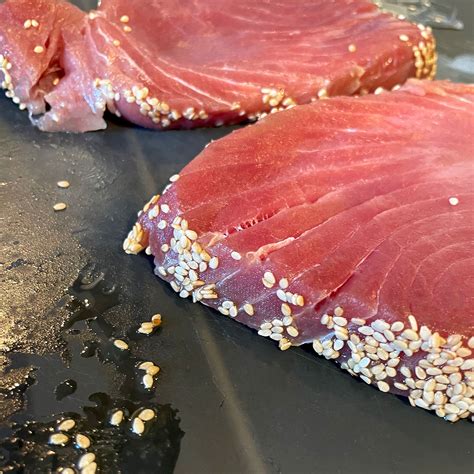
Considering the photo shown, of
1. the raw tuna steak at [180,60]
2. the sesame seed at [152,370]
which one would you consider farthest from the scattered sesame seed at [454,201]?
the sesame seed at [152,370]

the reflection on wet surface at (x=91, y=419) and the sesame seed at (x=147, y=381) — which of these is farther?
the sesame seed at (x=147, y=381)

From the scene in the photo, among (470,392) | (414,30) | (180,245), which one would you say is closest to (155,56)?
(180,245)

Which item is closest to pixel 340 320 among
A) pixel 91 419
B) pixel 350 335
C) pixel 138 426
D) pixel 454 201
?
pixel 350 335

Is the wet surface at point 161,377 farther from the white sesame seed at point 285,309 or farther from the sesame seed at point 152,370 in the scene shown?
the white sesame seed at point 285,309

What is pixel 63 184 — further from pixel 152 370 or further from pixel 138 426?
pixel 138 426

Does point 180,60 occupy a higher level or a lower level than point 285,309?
higher

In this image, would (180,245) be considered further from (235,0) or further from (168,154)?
(235,0)
